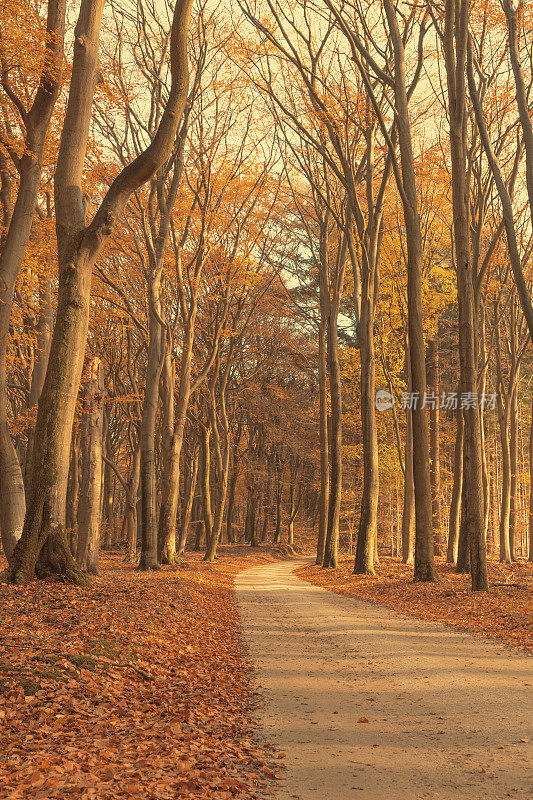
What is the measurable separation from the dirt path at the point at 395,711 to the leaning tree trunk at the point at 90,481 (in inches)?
163

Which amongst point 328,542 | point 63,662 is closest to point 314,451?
point 328,542

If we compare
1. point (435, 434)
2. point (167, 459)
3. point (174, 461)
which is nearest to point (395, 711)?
point (174, 461)

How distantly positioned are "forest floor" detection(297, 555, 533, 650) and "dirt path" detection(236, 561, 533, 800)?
0.59m

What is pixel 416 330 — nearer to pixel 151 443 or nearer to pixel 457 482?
pixel 457 482

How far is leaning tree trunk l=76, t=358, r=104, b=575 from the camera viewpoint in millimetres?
11914

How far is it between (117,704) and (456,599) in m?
7.81

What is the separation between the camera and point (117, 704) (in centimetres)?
496

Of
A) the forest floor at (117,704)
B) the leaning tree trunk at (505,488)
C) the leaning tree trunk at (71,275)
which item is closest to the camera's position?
the forest floor at (117,704)

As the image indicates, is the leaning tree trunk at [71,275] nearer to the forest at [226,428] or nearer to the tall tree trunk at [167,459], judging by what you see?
the forest at [226,428]

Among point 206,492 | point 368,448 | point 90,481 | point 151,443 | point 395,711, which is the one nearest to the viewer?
point 395,711

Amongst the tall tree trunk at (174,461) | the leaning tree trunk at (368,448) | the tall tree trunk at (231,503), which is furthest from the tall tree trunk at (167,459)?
the tall tree trunk at (231,503)

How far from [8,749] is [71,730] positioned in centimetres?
57

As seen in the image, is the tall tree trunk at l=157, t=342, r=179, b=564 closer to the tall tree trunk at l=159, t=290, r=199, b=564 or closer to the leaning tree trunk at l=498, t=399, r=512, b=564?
the tall tree trunk at l=159, t=290, r=199, b=564

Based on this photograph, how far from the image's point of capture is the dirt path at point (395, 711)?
3.64 meters
